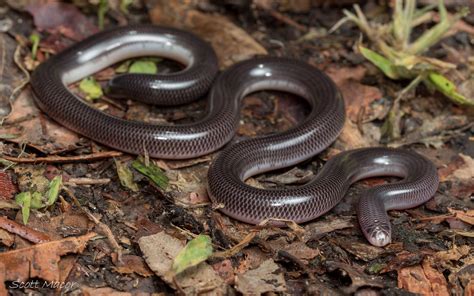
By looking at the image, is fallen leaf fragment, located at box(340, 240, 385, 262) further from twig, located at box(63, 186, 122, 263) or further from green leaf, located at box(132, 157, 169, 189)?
twig, located at box(63, 186, 122, 263)

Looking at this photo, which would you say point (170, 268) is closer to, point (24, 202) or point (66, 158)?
point (24, 202)

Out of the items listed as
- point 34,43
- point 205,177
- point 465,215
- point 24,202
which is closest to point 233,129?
point 205,177

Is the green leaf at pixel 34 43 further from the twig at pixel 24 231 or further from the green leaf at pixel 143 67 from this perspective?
the twig at pixel 24 231

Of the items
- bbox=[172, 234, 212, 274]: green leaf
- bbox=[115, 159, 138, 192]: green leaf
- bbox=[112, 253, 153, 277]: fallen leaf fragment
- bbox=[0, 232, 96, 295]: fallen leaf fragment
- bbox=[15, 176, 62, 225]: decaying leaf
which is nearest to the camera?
bbox=[0, 232, 96, 295]: fallen leaf fragment

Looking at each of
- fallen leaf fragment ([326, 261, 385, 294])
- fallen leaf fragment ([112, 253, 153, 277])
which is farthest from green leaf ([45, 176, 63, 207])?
fallen leaf fragment ([326, 261, 385, 294])

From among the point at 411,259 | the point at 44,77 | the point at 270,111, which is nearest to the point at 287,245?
the point at 411,259

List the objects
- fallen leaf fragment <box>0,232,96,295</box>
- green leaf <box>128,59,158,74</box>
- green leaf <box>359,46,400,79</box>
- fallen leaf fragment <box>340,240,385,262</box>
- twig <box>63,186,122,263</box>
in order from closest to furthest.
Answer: fallen leaf fragment <box>0,232,96,295</box> → twig <box>63,186,122,263</box> → fallen leaf fragment <box>340,240,385,262</box> → green leaf <box>359,46,400,79</box> → green leaf <box>128,59,158,74</box>
